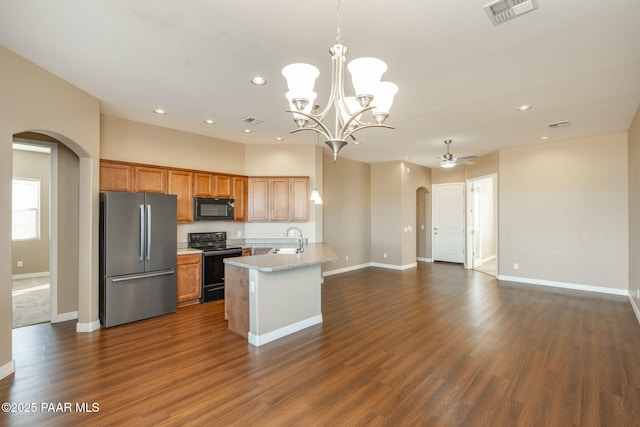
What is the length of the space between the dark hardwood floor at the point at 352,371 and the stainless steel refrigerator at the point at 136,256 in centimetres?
29

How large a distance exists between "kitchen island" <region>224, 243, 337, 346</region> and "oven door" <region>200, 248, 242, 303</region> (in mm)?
1192

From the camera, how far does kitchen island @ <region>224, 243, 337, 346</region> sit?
11.3 ft

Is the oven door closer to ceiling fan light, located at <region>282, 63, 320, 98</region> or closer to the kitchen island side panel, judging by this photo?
the kitchen island side panel

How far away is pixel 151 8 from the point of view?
2.20m

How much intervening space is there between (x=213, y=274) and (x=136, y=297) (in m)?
1.22

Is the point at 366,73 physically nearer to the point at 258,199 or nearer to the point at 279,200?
the point at 279,200

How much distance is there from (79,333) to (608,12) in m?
6.14

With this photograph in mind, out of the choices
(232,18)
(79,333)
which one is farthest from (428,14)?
(79,333)

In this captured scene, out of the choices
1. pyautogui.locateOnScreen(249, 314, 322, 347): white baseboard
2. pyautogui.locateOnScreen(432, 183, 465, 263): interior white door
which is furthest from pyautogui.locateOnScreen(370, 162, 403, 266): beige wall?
pyautogui.locateOnScreen(249, 314, 322, 347): white baseboard

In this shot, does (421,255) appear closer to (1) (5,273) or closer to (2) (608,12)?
(2) (608,12)

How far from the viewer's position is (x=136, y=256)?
4242mm

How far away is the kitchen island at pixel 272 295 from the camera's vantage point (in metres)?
3.46

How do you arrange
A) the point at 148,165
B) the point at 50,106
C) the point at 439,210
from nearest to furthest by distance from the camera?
the point at 50,106, the point at 148,165, the point at 439,210

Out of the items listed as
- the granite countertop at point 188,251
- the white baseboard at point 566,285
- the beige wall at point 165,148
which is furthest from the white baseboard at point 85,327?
the white baseboard at point 566,285
